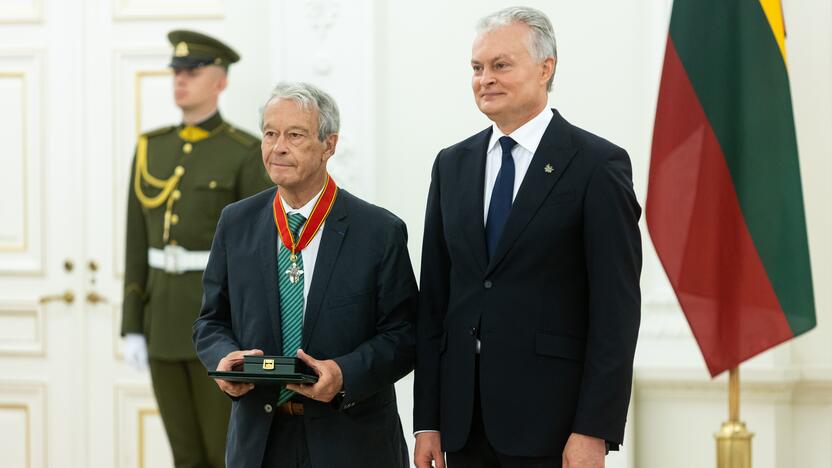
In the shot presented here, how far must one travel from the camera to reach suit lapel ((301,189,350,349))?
233 cm

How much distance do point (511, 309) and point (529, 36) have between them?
1.68 ft

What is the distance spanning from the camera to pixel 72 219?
4.49 meters

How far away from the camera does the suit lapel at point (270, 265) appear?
234 cm

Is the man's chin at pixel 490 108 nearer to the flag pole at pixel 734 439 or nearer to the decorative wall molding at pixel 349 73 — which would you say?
the flag pole at pixel 734 439

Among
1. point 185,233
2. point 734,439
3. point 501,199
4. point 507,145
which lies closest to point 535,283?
point 501,199

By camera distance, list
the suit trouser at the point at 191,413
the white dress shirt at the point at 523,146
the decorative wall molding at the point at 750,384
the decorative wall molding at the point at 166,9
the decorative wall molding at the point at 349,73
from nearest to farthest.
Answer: the white dress shirt at the point at 523,146, the decorative wall molding at the point at 750,384, the suit trouser at the point at 191,413, the decorative wall molding at the point at 349,73, the decorative wall molding at the point at 166,9

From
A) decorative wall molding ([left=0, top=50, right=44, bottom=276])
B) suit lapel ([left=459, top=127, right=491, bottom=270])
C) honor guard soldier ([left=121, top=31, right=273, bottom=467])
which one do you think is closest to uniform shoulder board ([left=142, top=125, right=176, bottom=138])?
honor guard soldier ([left=121, top=31, right=273, bottom=467])

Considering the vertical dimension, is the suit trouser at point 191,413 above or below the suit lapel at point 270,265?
below

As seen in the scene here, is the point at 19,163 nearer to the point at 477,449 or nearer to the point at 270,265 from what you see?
the point at 270,265

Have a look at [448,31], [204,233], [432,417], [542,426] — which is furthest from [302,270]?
[448,31]

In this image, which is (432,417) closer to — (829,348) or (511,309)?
(511,309)

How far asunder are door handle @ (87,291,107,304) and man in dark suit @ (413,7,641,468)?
249cm

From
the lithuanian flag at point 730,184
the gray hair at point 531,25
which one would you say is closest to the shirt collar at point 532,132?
the gray hair at point 531,25

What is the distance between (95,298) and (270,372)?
2.49 m
